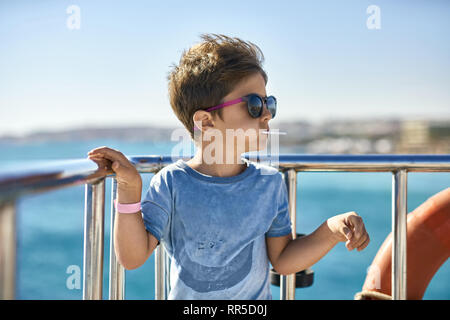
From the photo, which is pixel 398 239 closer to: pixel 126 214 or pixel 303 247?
pixel 303 247

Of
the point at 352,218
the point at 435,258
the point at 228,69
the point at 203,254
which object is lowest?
the point at 435,258

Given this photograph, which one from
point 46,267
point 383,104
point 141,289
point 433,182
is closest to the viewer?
point 141,289

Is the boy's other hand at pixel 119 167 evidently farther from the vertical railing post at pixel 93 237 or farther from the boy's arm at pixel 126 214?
the vertical railing post at pixel 93 237

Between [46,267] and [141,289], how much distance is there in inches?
298

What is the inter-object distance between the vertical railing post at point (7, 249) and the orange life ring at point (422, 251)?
1893mm

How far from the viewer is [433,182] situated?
43.2 m

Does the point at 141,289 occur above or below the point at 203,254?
below

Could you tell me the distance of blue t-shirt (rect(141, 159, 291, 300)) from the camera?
155 centimetres

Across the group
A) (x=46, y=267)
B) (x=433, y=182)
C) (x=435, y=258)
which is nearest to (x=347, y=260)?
(x=46, y=267)

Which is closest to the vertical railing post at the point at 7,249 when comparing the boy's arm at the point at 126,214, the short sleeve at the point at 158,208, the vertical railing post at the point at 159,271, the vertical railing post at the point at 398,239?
the boy's arm at the point at 126,214

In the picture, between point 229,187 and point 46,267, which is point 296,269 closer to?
point 229,187

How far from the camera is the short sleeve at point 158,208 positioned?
1.49 m

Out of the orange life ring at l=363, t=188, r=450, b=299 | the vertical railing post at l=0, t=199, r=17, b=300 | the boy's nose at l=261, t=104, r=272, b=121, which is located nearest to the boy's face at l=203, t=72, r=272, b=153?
the boy's nose at l=261, t=104, r=272, b=121
